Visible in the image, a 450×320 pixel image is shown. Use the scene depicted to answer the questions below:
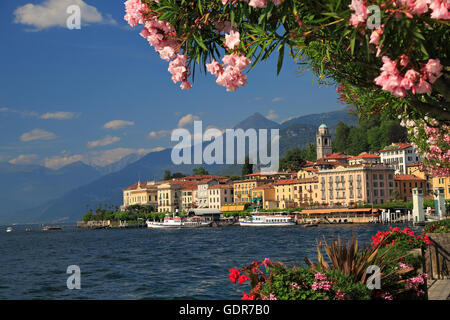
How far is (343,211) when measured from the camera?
108 meters

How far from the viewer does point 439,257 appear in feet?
38.2

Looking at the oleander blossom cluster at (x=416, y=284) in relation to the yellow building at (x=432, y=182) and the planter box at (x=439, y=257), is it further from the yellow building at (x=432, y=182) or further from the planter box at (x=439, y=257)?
the yellow building at (x=432, y=182)

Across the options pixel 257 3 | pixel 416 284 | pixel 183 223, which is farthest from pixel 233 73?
pixel 183 223

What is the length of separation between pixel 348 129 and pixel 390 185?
7091cm

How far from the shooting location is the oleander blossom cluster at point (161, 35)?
5051mm

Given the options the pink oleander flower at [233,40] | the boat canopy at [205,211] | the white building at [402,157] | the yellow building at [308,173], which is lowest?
the boat canopy at [205,211]

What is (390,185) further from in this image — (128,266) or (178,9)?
(178,9)

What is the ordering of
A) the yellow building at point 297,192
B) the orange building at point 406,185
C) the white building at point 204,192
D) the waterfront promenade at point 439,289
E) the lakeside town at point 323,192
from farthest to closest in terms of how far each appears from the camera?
the white building at point 204,192, the yellow building at point 297,192, the orange building at point 406,185, the lakeside town at point 323,192, the waterfront promenade at point 439,289

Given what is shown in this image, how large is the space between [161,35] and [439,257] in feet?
29.1

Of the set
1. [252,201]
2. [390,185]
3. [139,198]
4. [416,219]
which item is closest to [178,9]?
[416,219]

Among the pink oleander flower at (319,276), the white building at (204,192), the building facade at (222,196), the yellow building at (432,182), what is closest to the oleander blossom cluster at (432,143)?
the pink oleander flower at (319,276)

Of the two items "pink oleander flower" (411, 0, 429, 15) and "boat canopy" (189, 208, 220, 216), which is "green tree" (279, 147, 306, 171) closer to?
"boat canopy" (189, 208, 220, 216)

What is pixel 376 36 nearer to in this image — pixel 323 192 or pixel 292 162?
pixel 323 192

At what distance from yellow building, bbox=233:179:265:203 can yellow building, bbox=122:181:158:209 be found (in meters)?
36.4
